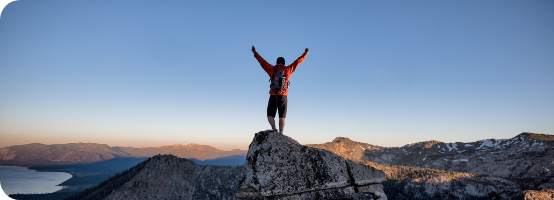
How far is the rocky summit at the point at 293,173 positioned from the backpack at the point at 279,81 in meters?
1.93

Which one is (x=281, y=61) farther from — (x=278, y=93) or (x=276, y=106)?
(x=276, y=106)

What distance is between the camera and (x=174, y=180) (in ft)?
641

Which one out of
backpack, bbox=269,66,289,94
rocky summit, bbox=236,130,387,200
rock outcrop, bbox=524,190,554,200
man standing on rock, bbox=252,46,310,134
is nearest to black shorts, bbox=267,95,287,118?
man standing on rock, bbox=252,46,310,134

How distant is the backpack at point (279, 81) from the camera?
9072 mm

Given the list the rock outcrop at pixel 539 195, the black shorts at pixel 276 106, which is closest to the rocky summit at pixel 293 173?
the black shorts at pixel 276 106

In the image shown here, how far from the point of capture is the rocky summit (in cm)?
696

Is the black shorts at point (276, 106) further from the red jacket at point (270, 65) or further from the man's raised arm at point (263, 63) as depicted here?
the man's raised arm at point (263, 63)

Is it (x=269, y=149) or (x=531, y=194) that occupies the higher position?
(x=269, y=149)

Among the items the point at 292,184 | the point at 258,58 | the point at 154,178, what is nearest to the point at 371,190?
the point at 292,184

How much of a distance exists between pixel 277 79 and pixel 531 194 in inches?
9809

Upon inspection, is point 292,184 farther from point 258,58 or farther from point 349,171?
point 258,58

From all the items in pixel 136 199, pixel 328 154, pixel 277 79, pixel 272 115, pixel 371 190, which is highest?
pixel 277 79

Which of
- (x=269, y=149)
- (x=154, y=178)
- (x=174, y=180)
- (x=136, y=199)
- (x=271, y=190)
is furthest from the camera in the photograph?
(x=174, y=180)

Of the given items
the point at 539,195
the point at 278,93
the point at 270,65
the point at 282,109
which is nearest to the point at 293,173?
the point at 282,109
